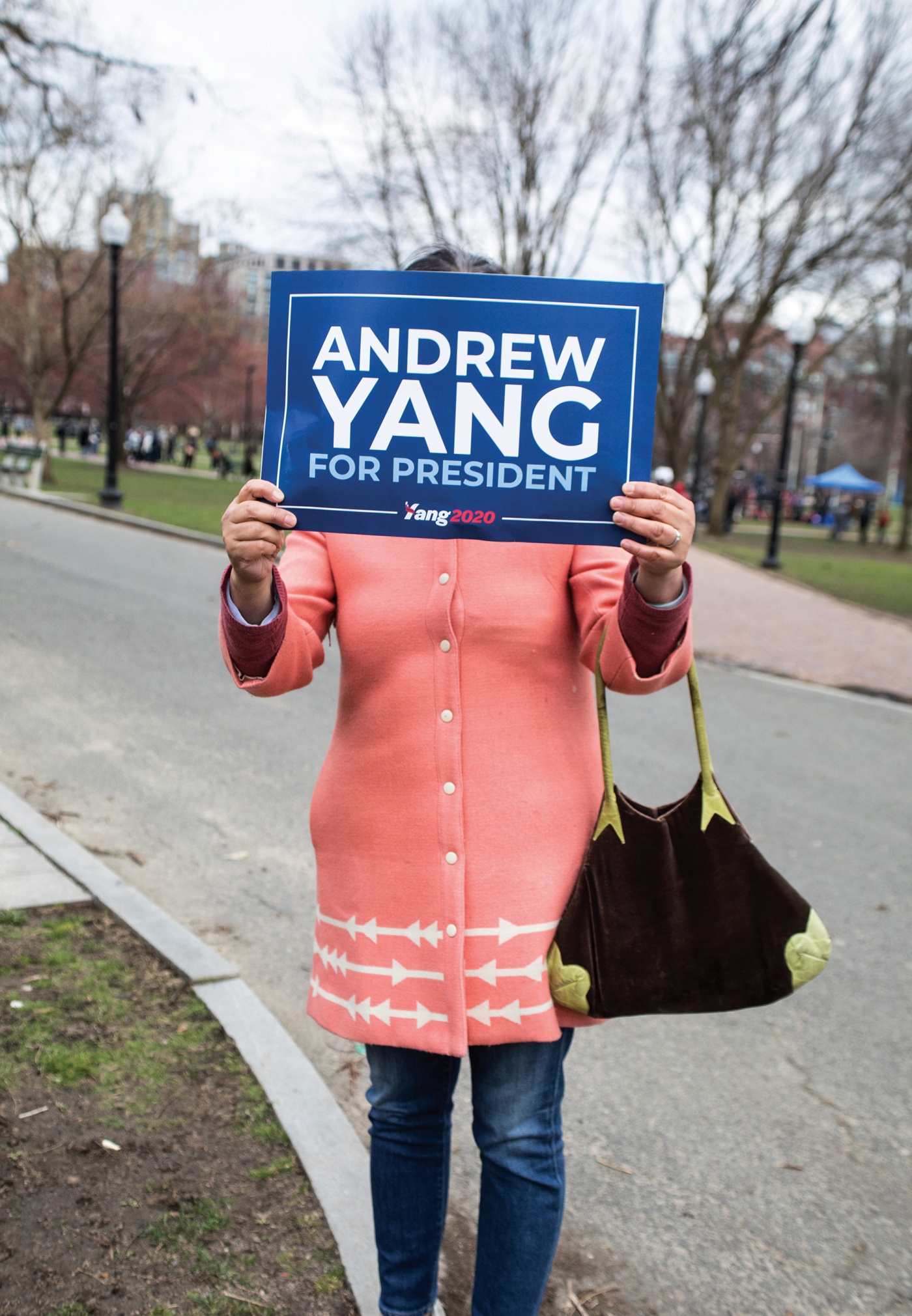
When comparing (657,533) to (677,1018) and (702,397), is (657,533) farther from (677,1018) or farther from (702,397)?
(702,397)

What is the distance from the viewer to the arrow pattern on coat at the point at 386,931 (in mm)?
1890

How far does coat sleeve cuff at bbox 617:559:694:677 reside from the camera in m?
1.78

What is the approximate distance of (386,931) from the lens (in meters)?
1.92

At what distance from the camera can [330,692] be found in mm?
7953

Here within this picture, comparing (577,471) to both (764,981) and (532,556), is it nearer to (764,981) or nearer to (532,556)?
(532,556)

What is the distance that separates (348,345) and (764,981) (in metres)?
1.24

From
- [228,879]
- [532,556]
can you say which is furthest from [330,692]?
[532,556]

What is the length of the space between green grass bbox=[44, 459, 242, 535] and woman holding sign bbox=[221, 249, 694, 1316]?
1241 cm

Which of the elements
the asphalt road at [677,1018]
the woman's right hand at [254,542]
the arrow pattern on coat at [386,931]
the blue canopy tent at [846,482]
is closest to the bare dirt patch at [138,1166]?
the asphalt road at [677,1018]

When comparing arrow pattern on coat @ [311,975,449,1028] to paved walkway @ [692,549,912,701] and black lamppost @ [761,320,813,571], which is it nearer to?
paved walkway @ [692,549,912,701]

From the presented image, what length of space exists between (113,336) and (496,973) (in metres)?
20.5

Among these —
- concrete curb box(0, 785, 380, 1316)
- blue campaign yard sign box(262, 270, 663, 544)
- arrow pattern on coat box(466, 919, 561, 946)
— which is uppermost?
blue campaign yard sign box(262, 270, 663, 544)

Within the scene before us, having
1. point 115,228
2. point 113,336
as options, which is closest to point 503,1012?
point 115,228

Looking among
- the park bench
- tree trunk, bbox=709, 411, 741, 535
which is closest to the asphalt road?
the park bench
